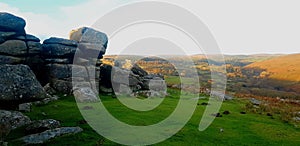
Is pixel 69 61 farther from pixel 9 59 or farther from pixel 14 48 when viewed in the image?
pixel 9 59

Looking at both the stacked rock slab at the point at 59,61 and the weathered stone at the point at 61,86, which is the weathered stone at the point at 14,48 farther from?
the weathered stone at the point at 61,86

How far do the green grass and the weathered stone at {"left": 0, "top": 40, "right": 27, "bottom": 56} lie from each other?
10.7 m

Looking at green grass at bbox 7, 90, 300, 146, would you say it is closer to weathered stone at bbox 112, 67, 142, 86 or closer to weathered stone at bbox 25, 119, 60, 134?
weathered stone at bbox 25, 119, 60, 134

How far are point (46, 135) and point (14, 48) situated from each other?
23.9 m

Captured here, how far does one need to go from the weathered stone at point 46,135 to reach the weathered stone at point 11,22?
24939 mm

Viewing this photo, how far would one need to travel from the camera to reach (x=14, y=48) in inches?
1479

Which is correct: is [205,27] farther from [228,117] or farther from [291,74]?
[291,74]

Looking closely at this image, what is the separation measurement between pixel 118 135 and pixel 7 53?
24.7 metres

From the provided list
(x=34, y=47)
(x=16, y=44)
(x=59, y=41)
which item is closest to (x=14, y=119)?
(x=16, y=44)

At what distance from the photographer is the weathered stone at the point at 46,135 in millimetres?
16766

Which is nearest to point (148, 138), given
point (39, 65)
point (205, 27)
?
point (205, 27)

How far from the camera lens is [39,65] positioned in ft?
133

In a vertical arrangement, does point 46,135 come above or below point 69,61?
below

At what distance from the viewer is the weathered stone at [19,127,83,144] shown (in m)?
16.8
